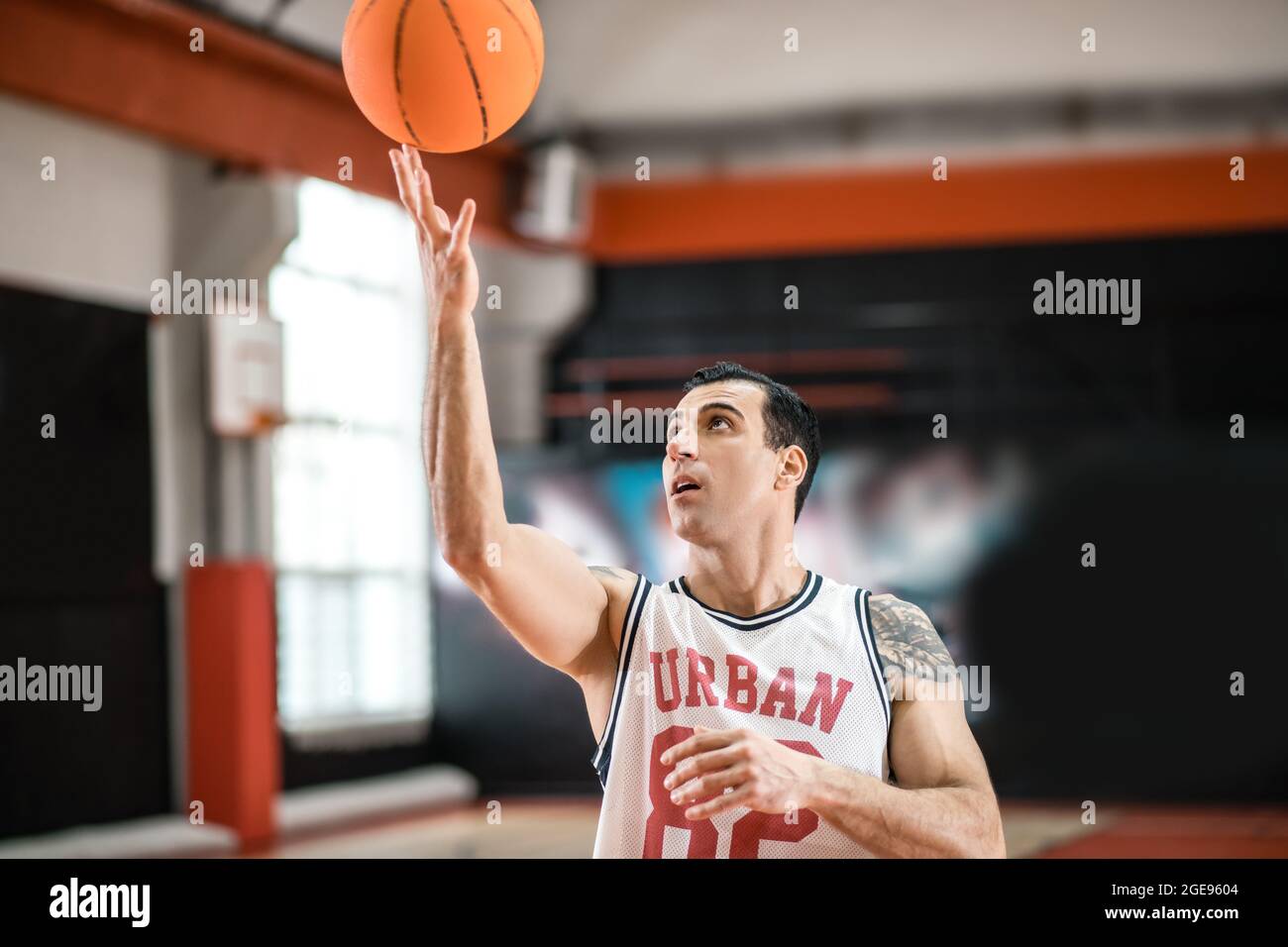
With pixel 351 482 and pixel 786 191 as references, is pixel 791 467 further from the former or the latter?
pixel 786 191

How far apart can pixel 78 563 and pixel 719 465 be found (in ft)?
15.4

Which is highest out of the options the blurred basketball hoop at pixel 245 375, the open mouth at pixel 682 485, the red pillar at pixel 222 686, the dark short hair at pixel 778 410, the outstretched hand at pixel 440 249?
the blurred basketball hoop at pixel 245 375

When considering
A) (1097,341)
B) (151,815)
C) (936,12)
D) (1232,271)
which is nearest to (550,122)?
(936,12)

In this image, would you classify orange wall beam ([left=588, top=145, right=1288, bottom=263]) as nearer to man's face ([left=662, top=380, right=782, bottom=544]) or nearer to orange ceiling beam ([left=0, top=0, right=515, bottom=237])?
orange ceiling beam ([left=0, top=0, right=515, bottom=237])

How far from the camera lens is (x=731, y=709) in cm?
216

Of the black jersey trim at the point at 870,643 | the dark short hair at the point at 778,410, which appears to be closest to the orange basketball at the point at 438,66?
the dark short hair at the point at 778,410

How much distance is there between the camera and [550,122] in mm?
9742

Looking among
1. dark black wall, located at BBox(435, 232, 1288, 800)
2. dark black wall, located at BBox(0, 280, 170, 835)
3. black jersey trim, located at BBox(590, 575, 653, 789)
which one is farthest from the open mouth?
dark black wall, located at BBox(435, 232, 1288, 800)

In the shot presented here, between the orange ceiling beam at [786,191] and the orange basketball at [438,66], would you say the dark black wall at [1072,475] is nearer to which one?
the orange ceiling beam at [786,191]

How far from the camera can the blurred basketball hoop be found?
6785 millimetres

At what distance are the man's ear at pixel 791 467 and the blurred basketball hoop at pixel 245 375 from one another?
489 cm

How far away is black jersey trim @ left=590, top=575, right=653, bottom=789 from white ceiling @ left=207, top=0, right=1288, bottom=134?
7.57 m

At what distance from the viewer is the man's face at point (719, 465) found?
2248 millimetres
